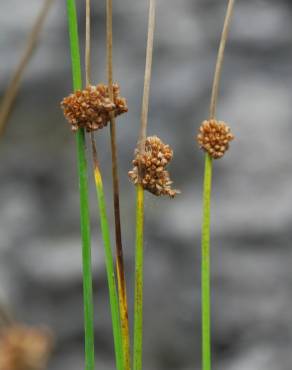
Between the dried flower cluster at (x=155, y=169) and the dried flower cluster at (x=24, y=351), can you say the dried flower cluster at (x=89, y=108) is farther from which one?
the dried flower cluster at (x=24, y=351)

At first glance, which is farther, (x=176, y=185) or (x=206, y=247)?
(x=176, y=185)

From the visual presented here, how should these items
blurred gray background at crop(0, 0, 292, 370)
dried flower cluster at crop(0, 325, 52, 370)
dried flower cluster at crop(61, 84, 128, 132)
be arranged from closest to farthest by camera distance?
dried flower cluster at crop(0, 325, 52, 370) < dried flower cluster at crop(61, 84, 128, 132) < blurred gray background at crop(0, 0, 292, 370)

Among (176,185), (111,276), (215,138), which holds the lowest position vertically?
(176,185)

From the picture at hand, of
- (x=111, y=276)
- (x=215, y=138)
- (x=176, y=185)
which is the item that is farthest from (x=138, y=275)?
(x=176, y=185)

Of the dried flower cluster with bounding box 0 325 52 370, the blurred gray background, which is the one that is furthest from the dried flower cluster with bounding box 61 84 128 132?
the blurred gray background

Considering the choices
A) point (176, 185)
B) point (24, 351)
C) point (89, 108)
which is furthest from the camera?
point (176, 185)

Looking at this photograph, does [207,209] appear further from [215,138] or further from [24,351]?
[24,351]

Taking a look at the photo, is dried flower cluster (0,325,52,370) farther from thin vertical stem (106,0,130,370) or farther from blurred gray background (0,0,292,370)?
blurred gray background (0,0,292,370)
